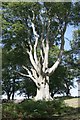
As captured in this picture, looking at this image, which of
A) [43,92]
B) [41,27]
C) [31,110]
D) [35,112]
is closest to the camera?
[35,112]

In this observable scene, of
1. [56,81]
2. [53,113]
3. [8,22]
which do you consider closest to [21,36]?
[8,22]

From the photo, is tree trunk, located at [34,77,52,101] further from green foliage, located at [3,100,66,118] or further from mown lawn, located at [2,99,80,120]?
green foliage, located at [3,100,66,118]

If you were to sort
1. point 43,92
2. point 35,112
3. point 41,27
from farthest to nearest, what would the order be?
point 41,27, point 43,92, point 35,112

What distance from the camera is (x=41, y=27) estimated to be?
1891 centimetres

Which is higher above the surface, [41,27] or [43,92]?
[41,27]

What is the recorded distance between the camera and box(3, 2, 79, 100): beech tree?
1736cm

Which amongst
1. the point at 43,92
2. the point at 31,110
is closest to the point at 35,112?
the point at 31,110

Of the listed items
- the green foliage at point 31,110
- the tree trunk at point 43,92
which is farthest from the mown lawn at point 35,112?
the tree trunk at point 43,92

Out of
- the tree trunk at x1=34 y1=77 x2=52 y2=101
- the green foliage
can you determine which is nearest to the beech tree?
the tree trunk at x1=34 y1=77 x2=52 y2=101

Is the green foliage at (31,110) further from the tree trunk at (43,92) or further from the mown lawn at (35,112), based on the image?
the tree trunk at (43,92)

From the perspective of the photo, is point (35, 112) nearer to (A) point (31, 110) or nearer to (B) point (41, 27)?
(A) point (31, 110)

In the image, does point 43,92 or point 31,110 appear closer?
point 31,110

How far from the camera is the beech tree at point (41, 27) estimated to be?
57.0 ft

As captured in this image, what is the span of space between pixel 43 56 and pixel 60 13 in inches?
150
